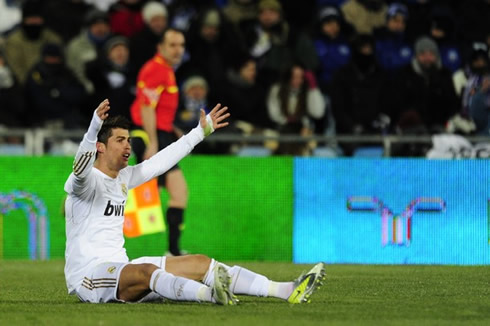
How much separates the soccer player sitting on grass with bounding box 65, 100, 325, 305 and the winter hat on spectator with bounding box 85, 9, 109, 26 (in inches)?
350

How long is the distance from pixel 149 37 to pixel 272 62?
186 cm

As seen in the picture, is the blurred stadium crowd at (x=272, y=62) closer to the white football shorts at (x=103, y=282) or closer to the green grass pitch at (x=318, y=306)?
the green grass pitch at (x=318, y=306)

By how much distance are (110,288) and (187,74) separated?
348 inches

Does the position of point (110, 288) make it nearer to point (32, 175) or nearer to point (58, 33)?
point (32, 175)

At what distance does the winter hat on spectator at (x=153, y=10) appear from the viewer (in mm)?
18156

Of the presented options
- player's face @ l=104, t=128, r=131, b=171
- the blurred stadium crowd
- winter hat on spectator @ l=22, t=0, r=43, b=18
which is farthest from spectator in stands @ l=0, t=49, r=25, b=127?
player's face @ l=104, t=128, r=131, b=171

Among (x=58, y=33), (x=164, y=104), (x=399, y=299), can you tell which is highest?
(x=58, y=33)

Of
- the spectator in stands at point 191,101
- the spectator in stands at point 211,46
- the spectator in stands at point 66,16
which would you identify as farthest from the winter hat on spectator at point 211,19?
the spectator in stands at point 66,16

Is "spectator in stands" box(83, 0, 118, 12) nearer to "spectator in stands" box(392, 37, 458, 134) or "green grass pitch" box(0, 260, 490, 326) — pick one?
"spectator in stands" box(392, 37, 458, 134)

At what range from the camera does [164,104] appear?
48.0 ft

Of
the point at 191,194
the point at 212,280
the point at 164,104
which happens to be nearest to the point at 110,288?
the point at 212,280

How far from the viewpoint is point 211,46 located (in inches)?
715

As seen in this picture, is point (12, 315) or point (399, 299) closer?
point (12, 315)

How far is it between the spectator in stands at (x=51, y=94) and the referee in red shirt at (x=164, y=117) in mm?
2885
